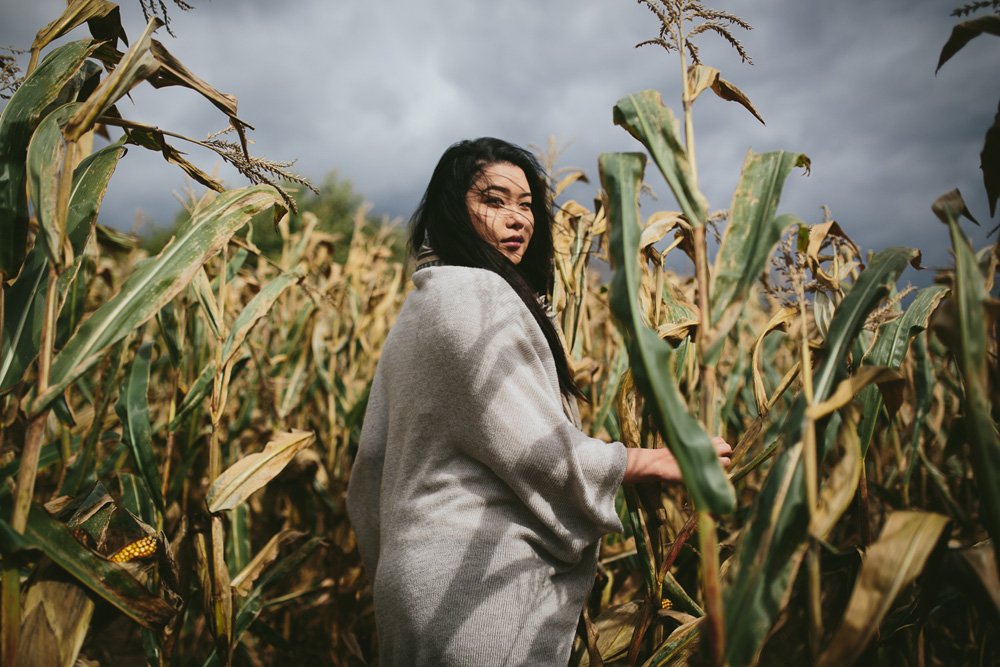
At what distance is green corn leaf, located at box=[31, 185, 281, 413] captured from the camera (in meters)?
0.61

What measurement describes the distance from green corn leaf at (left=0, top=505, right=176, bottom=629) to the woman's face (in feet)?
2.83

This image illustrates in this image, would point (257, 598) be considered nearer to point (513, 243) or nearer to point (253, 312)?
point (253, 312)

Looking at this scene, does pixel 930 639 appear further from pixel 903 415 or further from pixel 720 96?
pixel 720 96

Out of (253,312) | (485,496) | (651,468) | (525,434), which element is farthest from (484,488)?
(253,312)

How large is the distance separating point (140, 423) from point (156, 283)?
67 cm

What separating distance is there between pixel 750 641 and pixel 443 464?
1.77ft

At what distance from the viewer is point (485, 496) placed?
90 centimetres

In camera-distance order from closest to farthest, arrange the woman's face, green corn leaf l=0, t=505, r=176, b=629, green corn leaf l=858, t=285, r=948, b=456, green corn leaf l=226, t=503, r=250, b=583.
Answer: green corn leaf l=0, t=505, r=176, b=629, green corn leaf l=858, t=285, r=948, b=456, the woman's face, green corn leaf l=226, t=503, r=250, b=583

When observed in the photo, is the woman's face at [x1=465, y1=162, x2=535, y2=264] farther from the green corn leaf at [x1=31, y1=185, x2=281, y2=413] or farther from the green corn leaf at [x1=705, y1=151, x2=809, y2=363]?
the green corn leaf at [x1=705, y1=151, x2=809, y2=363]

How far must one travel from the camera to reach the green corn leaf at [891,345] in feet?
3.13

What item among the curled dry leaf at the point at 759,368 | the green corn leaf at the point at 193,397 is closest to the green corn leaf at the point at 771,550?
the curled dry leaf at the point at 759,368

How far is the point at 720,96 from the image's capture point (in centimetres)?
77

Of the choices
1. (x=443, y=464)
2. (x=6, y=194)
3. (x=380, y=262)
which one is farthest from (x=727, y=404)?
(x=380, y=262)

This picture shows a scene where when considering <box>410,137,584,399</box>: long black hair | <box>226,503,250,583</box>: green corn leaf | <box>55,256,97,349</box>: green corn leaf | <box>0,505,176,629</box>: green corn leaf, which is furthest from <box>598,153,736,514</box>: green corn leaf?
<box>226,503,250,583</box>: green corn leaf
